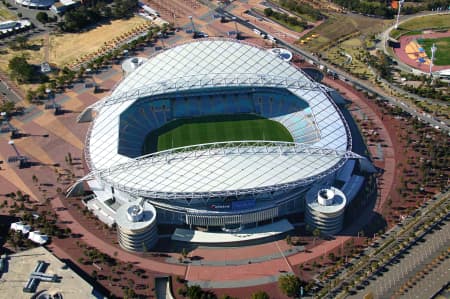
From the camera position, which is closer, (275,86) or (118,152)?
(118,152)

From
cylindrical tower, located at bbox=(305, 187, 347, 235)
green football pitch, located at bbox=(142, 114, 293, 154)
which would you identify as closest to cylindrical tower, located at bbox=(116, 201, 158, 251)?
green football pitch, located at bbox=(142, 114, 293, 154)


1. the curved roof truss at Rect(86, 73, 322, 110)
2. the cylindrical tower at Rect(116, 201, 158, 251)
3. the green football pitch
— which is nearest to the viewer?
the cylindrical tower at Rect(116, 201, 158, 251)

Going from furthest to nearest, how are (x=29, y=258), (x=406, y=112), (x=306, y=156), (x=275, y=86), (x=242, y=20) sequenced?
(x=242, y=20) < (x=406, y=112) < (x=275, y=86) < (x=306, y=156) < (x=29, y=258)

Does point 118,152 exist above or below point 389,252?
above

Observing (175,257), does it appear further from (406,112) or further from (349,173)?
(406,112)

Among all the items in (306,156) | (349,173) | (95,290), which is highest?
(306,156)

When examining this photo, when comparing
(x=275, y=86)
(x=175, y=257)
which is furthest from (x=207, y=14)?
(x=175, y=257)

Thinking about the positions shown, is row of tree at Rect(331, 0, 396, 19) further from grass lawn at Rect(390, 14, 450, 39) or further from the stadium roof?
the stadium roof
